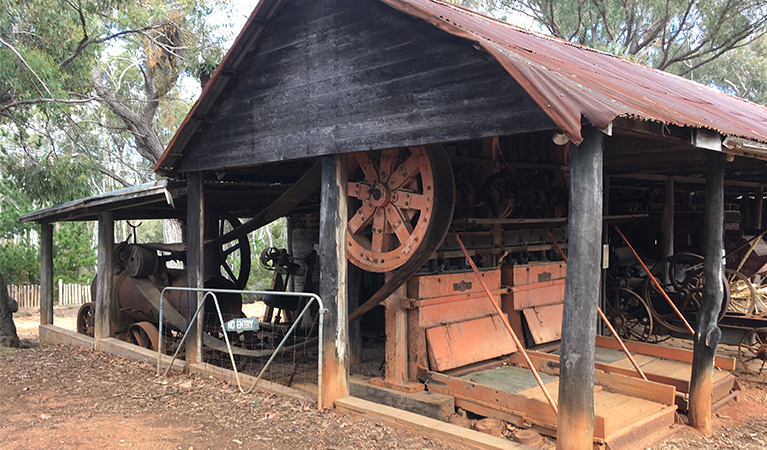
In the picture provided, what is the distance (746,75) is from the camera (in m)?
30.3

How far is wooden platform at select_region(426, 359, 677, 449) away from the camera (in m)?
4.88

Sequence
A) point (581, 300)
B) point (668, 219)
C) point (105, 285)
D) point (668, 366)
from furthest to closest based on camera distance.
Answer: point (105, 285) < point (668, 219) < point (668, 366) < point (581, 300)

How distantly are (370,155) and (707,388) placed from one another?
159 inches

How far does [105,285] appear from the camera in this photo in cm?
950

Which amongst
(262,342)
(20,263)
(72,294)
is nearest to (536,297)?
(262,342)

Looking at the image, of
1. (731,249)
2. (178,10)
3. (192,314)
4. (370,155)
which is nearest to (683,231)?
(731,249)

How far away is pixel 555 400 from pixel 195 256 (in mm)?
4749

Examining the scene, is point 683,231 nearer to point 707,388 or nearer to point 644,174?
point 644,174

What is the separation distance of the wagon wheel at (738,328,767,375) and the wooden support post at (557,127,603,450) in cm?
473

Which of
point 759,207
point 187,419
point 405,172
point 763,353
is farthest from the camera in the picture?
point 759,207

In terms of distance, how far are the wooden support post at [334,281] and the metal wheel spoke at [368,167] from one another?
41 centimetres

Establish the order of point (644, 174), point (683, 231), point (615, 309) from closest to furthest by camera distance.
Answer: point (644, 174), point (615, 309), point (683, 231)

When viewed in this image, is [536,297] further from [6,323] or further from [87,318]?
[6,323]

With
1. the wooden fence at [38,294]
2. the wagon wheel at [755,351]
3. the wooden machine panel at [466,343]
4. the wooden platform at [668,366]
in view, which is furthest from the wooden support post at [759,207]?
the wooden fence at [38,294]
